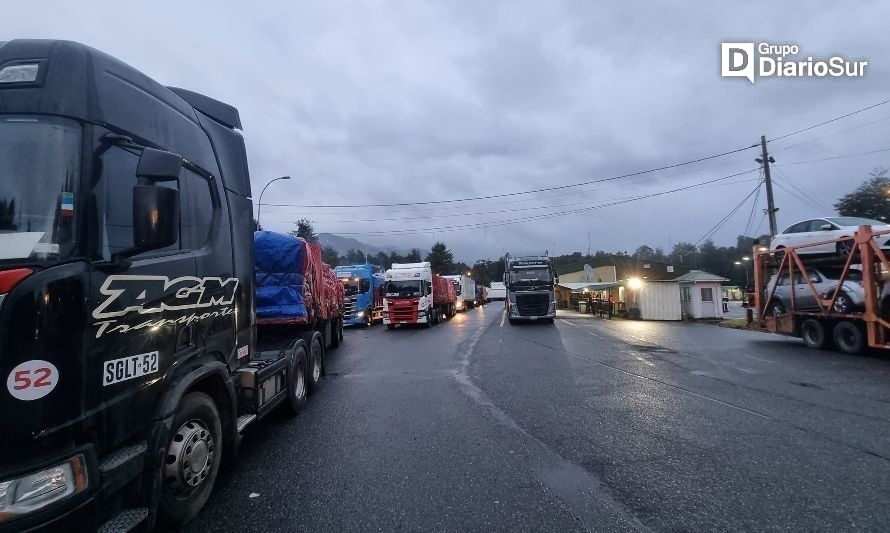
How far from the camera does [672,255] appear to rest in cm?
9806

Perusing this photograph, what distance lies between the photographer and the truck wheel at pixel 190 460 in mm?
3234

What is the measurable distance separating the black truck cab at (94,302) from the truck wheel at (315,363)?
13.1 ft

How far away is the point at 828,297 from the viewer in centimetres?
1241

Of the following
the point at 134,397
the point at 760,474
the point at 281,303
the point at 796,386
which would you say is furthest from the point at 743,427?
the point at 281,303

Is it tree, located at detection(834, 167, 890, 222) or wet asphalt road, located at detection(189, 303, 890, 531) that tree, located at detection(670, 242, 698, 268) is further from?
wet asphalt road, located at detection(189, 303, 890, 531)

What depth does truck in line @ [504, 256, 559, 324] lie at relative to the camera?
23.3 meters

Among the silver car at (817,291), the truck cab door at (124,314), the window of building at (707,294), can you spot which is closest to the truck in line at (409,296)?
the silver car at (817,291)

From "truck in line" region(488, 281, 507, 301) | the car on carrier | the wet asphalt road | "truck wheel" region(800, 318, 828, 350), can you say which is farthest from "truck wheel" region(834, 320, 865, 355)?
"truck in line" region(488, 281, 507, 301)

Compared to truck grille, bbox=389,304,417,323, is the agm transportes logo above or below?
above

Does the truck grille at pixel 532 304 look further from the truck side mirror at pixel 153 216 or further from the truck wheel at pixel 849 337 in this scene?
the truck side mirror at pixel 153 216

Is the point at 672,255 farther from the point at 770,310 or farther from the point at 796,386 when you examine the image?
the point at 796,386

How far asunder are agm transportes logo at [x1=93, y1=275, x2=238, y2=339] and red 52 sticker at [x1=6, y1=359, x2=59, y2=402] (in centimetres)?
30

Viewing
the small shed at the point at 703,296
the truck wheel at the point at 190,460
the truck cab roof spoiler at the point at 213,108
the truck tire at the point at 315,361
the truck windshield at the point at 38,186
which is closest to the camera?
the truck windshield at the point at 38,186

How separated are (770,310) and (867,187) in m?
25.3
